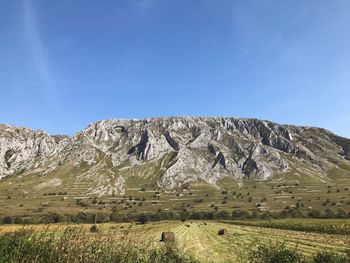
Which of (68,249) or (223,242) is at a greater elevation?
(68,249)

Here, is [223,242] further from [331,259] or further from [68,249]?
[68,249]

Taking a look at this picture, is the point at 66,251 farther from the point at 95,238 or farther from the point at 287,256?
the point at 287,256

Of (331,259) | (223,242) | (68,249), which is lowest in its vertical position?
(223,242)

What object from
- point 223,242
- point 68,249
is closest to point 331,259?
point 68,249

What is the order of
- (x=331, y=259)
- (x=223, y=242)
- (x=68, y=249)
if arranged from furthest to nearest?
(x=223, y=242)
(x=331, y=259)
(x=68, y=249)

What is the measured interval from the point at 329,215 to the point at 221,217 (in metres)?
58.0

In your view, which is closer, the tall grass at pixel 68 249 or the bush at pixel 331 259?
the tall grass at pixel 68 249

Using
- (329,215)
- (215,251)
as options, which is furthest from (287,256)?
(329,215)

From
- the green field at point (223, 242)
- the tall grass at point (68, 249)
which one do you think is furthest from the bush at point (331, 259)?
the tall grass at point (68, 249)

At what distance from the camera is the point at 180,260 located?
59.5ft

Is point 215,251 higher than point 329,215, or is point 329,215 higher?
point 329,215

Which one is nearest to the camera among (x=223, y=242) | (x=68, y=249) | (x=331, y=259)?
(x=68, y=249)

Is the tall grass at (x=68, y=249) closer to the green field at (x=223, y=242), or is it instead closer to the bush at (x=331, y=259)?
the green field at (x=223, y=242)

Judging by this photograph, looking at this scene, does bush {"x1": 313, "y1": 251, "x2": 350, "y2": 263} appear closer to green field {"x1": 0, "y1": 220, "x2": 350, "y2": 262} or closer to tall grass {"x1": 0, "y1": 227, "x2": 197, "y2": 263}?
green field {"x1": 0, "y1": 220, "x2": 350, "y2": 262}
